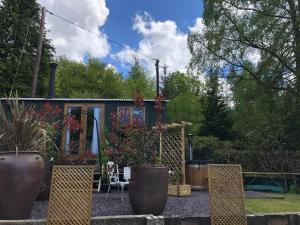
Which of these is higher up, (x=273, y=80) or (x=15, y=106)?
(x=273, y=80)

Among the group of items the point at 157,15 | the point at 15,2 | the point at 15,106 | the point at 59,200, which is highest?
the point at 15,2

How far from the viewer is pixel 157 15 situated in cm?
2064

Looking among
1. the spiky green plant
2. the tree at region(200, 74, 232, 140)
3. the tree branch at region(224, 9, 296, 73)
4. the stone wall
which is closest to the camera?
the stone wall

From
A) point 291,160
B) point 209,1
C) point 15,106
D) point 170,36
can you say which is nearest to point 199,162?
point 291,160

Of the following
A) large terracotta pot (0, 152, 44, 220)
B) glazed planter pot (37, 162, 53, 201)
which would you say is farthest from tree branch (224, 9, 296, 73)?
large terracotta pot (0, 152, 44, 220)

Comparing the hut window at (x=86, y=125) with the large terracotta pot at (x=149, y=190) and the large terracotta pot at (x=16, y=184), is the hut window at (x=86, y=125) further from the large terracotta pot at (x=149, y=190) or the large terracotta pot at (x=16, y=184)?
the large terracotta pot at (x=16, y=184)

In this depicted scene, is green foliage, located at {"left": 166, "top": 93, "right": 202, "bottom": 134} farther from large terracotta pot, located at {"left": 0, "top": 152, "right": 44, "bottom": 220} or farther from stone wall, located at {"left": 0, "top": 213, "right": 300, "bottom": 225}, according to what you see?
large terracotta pot, located at {"left": 0, "top": 152, "right": 44, "bottom": 220}

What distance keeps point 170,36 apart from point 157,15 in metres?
4.51

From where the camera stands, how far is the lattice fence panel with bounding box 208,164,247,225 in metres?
4.70

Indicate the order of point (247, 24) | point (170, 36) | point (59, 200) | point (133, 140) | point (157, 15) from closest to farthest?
1. point (59, 200)
2. point (133, 140)
3. point (247, 24)
4. point (157, 15)
5. point (170, 36)

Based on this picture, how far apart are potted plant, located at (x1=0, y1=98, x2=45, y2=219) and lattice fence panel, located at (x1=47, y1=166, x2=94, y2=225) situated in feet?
1.37

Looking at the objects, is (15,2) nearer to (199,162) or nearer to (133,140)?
(199,162)

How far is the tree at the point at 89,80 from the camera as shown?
29.3 metres

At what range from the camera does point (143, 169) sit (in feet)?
16.9
